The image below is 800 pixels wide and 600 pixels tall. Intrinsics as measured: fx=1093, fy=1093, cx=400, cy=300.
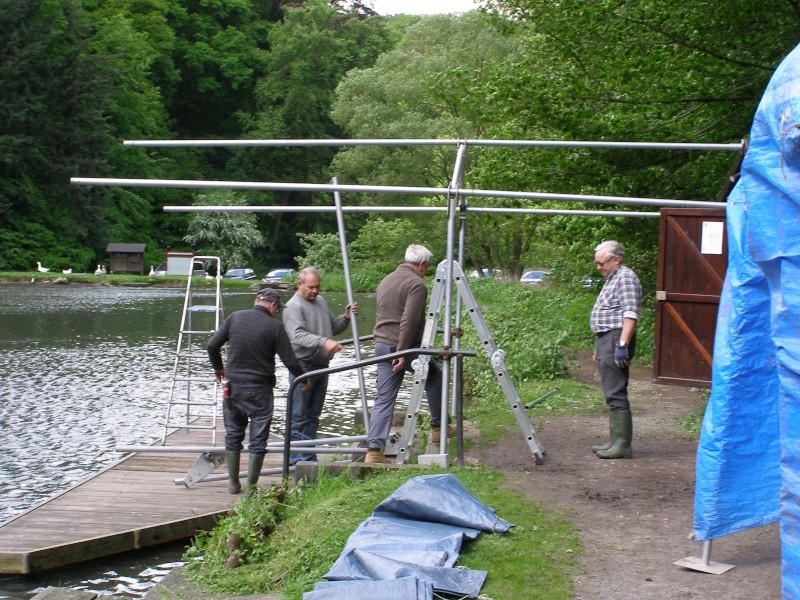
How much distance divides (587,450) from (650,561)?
351cm

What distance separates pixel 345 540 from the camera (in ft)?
21.1

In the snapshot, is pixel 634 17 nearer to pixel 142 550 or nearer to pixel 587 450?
pixel 587 450

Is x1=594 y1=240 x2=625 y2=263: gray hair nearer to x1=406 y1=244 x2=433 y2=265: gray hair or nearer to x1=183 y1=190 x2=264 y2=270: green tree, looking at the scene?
x1=406 y1=244 x2=433 y2=265: gray hair

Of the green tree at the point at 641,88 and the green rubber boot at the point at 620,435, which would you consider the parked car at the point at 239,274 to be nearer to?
the green tree at the point at 641,88

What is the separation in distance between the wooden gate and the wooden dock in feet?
12.9

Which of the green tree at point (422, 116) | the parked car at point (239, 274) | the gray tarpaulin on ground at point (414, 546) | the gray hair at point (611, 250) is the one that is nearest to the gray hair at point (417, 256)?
the gray hair at point (611, 250)

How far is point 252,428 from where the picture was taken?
9.09 meters

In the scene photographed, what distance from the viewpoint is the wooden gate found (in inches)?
311

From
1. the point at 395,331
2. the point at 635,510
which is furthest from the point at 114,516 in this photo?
the point at 635,510

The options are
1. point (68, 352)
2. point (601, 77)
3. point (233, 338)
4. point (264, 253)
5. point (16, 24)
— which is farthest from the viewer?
point (264, 253)

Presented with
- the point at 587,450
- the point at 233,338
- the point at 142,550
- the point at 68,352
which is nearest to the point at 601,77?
the point at 587,450

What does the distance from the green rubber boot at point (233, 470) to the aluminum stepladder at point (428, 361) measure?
1.47 m

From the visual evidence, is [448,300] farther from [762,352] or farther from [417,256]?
[762,352]

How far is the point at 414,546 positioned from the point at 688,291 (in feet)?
11.0
